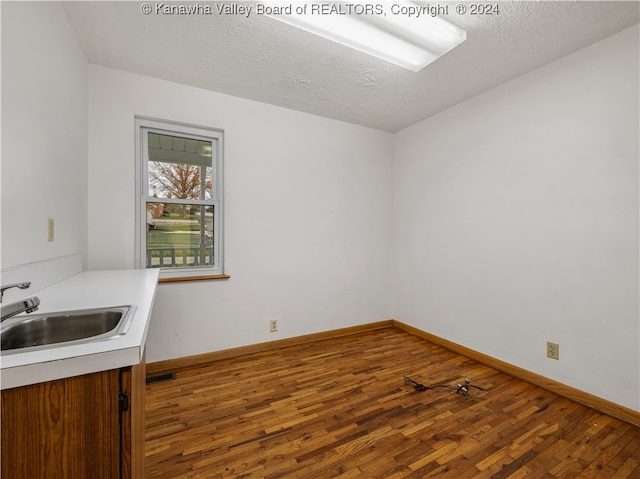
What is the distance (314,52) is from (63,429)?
2406 mm

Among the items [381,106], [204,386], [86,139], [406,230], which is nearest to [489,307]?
[406,230]

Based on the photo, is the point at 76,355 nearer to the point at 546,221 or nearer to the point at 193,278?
the point at 193,278

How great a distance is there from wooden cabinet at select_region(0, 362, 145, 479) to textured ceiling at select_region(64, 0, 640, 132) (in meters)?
2.04

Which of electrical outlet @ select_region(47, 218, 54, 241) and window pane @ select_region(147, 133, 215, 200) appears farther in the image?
window pane @ select_region(147, 133, 215, 200)

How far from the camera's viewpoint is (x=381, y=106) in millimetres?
3004

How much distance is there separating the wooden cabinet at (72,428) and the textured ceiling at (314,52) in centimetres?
204

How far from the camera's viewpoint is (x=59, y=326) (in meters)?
1.11

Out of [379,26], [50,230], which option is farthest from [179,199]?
[379,26]

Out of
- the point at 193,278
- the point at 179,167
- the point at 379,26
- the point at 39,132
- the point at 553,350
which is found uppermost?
the point at 379,26

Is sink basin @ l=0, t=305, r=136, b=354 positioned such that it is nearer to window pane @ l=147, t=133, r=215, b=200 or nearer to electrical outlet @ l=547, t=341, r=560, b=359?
window pane @ l=147, t=133, r=215, b=200

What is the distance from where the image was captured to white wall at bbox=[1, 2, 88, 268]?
1.22 m

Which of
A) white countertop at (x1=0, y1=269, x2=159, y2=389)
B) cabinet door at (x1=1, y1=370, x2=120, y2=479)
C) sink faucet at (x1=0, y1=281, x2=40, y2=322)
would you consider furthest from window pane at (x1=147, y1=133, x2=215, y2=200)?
cabinet door at (x1=1, y1=370, x2=120, y2=479)

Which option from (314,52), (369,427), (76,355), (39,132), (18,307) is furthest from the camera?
(314,52)

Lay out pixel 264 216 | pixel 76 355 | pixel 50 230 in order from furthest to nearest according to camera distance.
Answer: pixel 264 216
pixel 50 230
pixel 76 355
